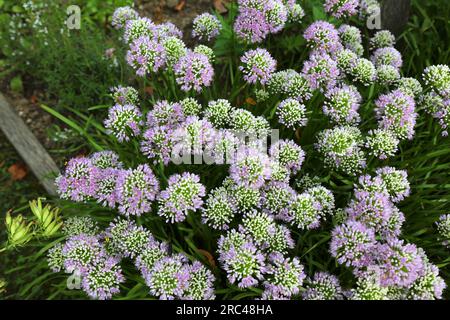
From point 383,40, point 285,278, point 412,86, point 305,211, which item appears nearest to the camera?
point 285,278

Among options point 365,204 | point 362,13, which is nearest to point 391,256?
point 365,204

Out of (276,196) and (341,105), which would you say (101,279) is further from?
(341,105)

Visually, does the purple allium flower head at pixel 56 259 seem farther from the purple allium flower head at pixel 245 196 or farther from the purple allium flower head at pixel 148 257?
the purple allium flower head at pixel 245 196

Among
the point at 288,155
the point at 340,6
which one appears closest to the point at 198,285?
the point at 288,155

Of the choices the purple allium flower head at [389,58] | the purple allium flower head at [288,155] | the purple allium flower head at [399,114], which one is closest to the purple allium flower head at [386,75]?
the purple allium flower head at [389,58]

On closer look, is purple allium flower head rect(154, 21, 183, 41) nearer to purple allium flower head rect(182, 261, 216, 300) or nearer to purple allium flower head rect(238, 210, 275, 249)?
purple allium flower head rect(238, 210, 275, 249)

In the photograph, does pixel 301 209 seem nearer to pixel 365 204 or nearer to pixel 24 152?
pixel 365 204
